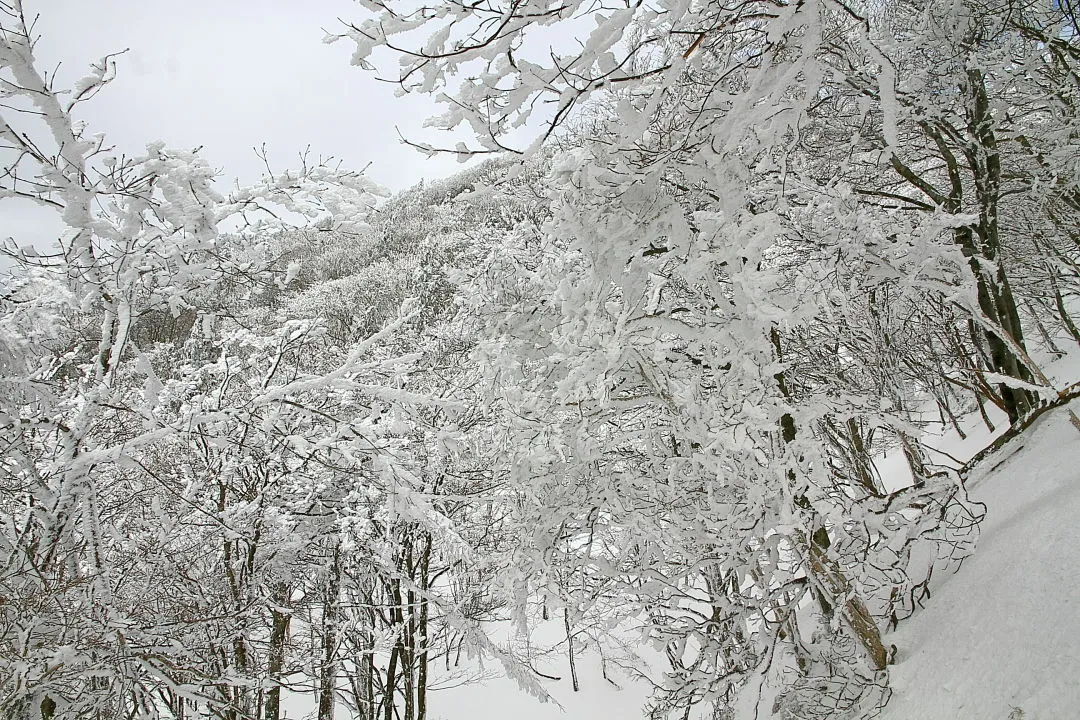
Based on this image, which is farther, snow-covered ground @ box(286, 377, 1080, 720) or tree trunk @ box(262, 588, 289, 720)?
tree trunk @ box(262, 588, 289, 720)

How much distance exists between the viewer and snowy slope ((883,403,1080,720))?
2.19 meters

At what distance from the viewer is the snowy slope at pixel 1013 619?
2188 millimetres

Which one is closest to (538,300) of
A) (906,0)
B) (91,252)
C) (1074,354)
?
(91,252)

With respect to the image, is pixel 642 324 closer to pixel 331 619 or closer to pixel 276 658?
pixel 276 658

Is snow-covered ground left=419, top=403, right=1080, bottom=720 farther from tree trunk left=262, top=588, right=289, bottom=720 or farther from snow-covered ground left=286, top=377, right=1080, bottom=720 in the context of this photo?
tree trunk left=262, top=588, right=289, bottom=720

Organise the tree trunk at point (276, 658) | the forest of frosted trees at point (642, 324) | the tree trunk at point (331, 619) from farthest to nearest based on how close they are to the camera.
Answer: the tree trunk at point (331, 619) < the tree trunk at point (276, 658) < the forest of frosted trees at point (642, 324)

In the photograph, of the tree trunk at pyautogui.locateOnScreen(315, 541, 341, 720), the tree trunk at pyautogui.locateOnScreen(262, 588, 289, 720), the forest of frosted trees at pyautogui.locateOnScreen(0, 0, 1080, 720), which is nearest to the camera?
the forest of frosted trees at pyautogui.locateOnScreen(0, 0, 1080, 720)

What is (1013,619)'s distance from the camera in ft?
8.22

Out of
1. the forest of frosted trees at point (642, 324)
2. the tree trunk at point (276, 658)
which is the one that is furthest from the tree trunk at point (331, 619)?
the forest of frosted trees at point (642, 324)

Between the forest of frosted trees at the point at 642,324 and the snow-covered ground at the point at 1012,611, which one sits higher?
the forest of frosted trees at the point at 642,324

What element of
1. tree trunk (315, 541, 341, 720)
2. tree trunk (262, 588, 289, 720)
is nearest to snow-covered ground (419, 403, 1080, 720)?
tree trunk (262, 588, 289, 720)

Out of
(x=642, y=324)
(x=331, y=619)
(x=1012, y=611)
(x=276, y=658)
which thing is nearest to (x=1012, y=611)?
(x=1012, y=611)

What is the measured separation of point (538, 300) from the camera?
3951 mm

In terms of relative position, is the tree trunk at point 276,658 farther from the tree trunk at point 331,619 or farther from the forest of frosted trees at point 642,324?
the forest of frosted trees at point 642,324
